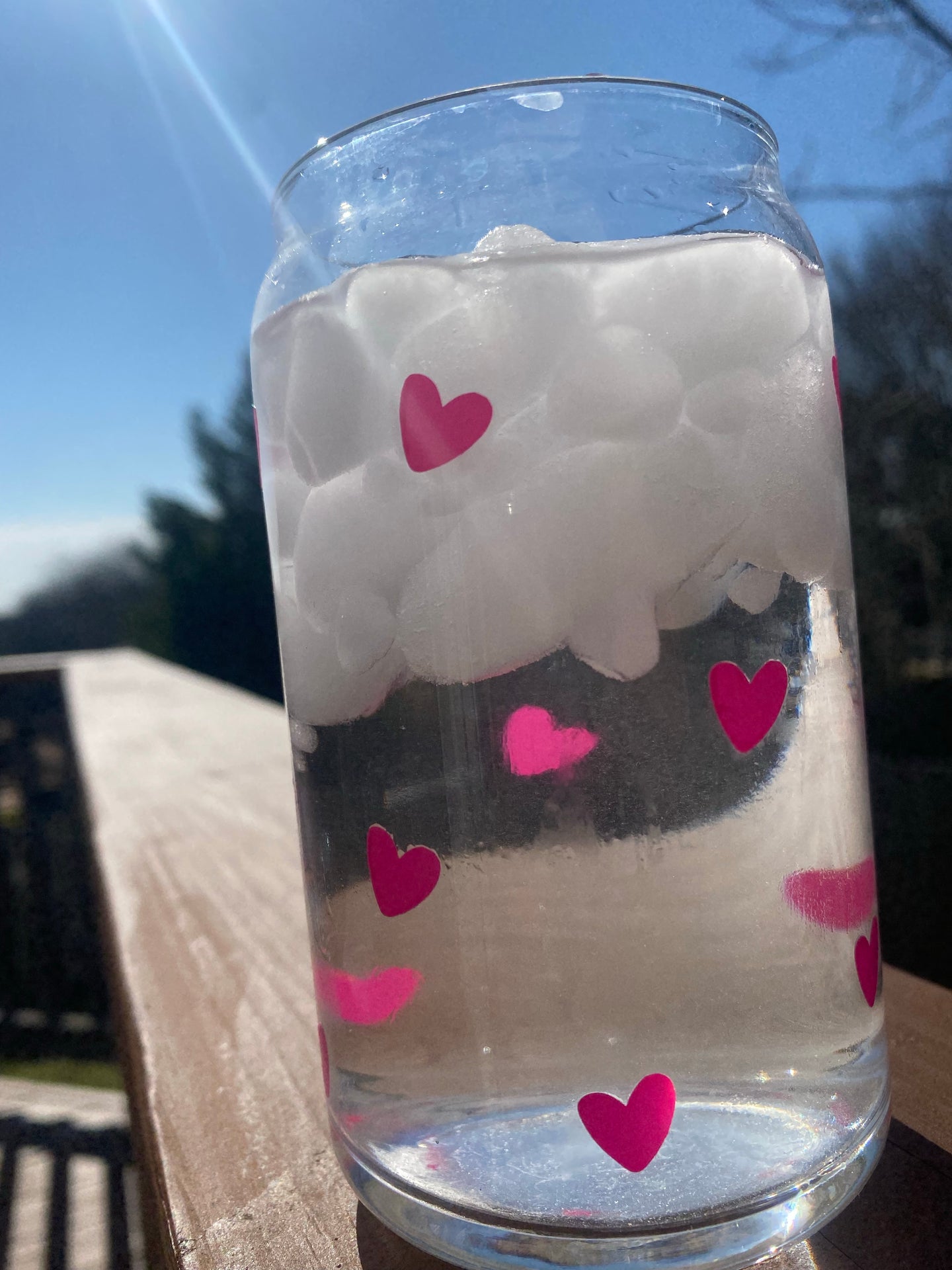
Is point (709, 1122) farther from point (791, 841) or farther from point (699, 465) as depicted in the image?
point (699, 465)

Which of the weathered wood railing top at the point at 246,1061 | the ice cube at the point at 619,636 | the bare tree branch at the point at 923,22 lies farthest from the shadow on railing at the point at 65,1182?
the bare tree branch at the point at 923,22

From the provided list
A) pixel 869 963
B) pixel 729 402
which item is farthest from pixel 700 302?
pixel 869 963

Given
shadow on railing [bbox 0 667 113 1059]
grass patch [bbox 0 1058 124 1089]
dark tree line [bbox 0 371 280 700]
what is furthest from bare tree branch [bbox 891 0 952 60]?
dark tree line [bbox 0 371 280 700]

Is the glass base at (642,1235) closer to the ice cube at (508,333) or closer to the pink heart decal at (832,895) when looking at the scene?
the pink heart decal at (832,895)

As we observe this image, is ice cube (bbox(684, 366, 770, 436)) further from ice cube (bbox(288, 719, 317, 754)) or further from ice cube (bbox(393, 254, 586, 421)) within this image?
ice cube (bbox(288, 719, 317, 754))

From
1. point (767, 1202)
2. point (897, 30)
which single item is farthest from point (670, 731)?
point (897, 30)
